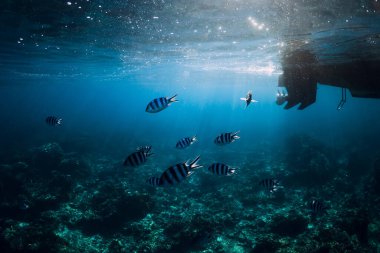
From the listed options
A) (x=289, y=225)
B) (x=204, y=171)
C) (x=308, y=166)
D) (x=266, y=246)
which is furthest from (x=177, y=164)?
(x=308, y=166)

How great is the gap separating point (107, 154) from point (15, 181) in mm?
13102

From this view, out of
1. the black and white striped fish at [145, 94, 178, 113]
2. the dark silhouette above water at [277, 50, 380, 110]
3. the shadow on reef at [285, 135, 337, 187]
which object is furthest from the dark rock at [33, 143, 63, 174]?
the shadow on reef at [285, 135, 337, 187]

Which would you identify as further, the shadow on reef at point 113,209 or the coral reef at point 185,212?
the shadow on reef at point 113,209

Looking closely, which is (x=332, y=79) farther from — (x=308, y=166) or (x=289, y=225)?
(x=308, y=166)

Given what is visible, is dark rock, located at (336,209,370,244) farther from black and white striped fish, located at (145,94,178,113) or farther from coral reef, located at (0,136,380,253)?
black and white striped fish, located at (145,94,178,113)

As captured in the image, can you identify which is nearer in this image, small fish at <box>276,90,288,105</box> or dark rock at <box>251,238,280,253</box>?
dark rock at <box>251,238,280,253</box>

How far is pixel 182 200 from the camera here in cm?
1702

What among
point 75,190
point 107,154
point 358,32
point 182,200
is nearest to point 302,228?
point 182,200

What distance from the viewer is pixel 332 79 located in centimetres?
1134

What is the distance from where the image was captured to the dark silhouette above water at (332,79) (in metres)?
10.2

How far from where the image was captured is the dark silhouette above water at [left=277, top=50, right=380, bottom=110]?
33.4 ft

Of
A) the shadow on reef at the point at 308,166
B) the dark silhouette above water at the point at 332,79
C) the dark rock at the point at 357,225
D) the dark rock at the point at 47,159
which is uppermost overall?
the dark silhouette above water at the point at 332,79

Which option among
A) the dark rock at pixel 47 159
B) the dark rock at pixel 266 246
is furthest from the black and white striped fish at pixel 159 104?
the dark rock at pixel 47 159

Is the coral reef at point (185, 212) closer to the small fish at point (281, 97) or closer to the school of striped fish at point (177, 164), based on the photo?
the school of striped fish at point (177, 164)
